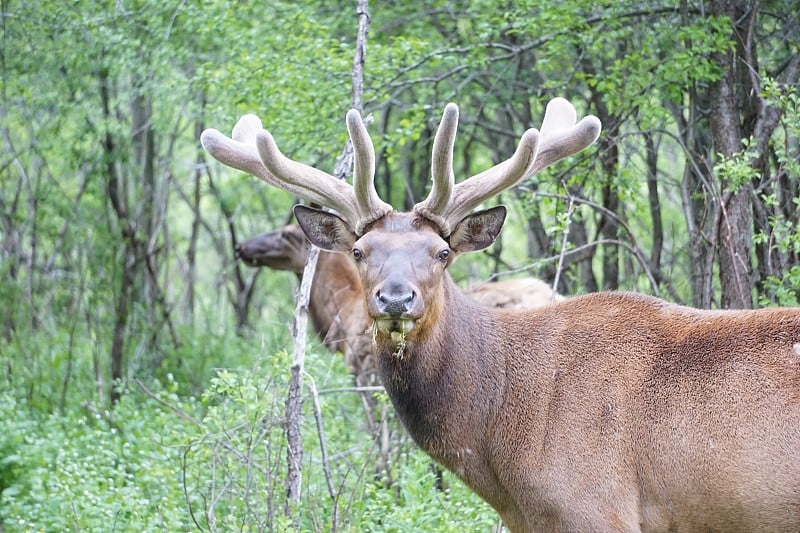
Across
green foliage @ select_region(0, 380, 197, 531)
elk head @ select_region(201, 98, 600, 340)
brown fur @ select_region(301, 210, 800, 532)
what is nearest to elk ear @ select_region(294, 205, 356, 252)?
elk head @ select_region(201, 98, 600, 340)

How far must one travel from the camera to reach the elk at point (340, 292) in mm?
11000

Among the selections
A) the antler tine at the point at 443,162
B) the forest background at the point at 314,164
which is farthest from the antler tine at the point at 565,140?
the forest background at the point at 314,164

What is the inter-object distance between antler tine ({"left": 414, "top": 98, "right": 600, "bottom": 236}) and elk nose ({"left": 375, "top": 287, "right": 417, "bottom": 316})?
0.81 m

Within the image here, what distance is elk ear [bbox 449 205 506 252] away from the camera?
6384mm

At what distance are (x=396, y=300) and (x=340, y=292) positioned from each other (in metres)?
7.47

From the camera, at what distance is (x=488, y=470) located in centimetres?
593

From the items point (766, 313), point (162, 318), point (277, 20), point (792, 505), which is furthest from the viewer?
point (162, 318)

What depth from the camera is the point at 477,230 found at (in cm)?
646

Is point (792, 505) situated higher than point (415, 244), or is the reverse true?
point (415, 244)

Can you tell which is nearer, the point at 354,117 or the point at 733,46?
the point at 354,117

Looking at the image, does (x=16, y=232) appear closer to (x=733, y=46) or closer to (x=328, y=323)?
(x=328, y=323)

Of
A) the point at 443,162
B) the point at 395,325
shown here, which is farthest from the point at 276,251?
the point at 395,325

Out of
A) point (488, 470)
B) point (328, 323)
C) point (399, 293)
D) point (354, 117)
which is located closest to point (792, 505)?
point (488, 470)

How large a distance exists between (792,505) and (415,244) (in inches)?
95.5
